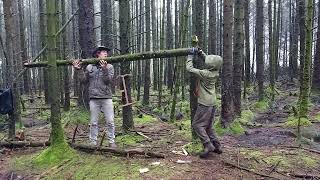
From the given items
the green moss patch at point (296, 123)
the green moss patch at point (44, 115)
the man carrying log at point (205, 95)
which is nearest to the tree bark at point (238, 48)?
the green moss patch at point (296, 123)

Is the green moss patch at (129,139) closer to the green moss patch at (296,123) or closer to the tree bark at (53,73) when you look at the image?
the tree bark at (53,73)

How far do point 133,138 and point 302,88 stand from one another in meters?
4.71

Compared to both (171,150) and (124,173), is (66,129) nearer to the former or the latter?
(171,150)

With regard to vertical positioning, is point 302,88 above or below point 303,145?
above

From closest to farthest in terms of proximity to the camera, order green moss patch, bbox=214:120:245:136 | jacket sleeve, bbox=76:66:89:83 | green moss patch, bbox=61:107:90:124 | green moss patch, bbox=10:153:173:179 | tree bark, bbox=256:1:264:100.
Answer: green moss patch, bbox=10:153:173:179
jacket sleeve, bbox=76:66:89:83
green moss patch, bbox=214:120:245:136
green moss patch, bbox=61:107:90:124
tree bark, bbox=256:1:264:100

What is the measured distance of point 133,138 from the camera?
9.42 m

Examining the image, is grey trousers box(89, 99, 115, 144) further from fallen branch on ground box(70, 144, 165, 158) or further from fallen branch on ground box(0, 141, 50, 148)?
fallen branch on ground box(0, 141, 50, 148)

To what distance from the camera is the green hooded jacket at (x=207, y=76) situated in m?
7.09

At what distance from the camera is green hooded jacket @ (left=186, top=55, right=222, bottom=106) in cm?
709

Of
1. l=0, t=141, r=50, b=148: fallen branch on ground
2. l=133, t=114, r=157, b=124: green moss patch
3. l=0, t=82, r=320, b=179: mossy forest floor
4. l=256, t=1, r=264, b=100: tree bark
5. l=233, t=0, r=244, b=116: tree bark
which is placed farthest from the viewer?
l=256, t=1, r=264, b=100: tree bark

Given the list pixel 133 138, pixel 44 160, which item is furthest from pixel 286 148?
pixel 44 160

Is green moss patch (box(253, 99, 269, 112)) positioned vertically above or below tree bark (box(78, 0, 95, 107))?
below

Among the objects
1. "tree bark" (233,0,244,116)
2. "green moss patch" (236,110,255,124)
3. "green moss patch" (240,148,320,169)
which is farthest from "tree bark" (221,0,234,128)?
"green moss patch" (240,148,320,169)


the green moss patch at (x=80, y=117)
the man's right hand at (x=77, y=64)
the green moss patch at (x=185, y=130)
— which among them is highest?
the man's right hand at (x=77, y=64)
